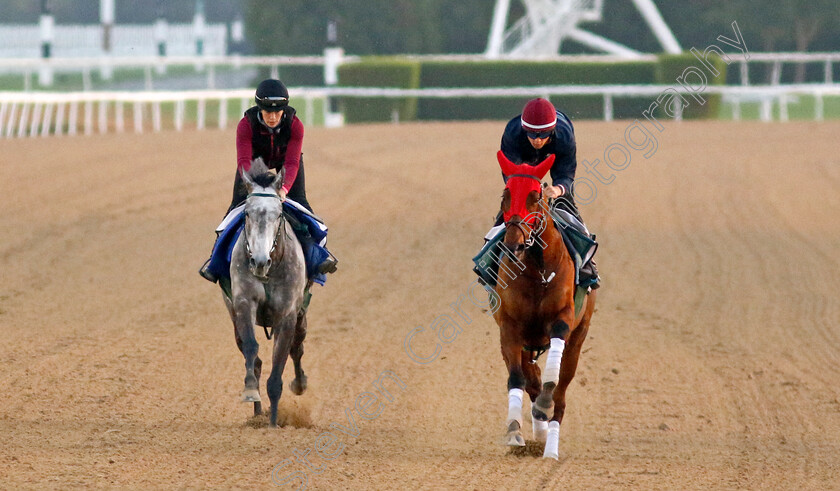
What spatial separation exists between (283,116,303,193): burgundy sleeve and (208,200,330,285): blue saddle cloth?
25 centimetres

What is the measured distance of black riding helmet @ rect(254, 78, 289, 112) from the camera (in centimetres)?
760

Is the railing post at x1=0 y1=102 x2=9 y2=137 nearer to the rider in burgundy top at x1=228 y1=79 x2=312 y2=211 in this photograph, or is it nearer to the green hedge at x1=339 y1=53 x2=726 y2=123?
the green hedge at x1=339 y1=53 x2=726 y2=123

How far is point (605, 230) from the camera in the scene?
638 inches

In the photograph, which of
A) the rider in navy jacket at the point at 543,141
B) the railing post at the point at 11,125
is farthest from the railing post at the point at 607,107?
the rider in navy jacket at the point at 543,141

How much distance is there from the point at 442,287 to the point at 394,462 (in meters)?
6.09

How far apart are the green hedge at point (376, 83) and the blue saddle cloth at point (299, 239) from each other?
22.5 metres

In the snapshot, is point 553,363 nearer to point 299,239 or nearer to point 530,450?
point 530,450

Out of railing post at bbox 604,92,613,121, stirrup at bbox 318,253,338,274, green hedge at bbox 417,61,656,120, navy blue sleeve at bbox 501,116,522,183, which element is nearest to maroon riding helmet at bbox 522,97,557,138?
navy blue sleeve at bbox 501,116,522,183

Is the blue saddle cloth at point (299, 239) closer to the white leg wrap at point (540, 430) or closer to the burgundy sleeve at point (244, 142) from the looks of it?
the burgundy sleeve at point (244, 142)

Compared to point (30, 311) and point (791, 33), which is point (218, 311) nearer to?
point (30, 311)

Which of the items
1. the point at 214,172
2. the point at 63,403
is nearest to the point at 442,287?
the point at 63,403

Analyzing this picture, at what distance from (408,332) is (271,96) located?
12.6ft

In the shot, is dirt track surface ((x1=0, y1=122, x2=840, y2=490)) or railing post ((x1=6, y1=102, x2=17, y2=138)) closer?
dirt track surface ((x1=0, y1=122, x2=840, y2=490))

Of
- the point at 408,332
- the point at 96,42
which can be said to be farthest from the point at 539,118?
the point at 96,42
